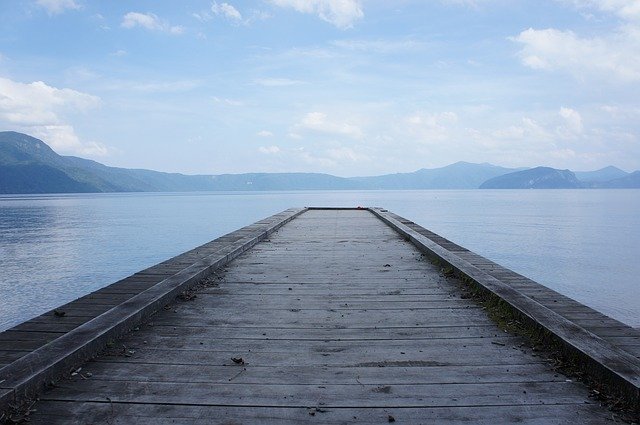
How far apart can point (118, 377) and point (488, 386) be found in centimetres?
213

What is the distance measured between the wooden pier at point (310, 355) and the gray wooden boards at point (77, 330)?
0.04 feet

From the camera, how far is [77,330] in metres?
3.58

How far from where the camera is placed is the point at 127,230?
43.8m

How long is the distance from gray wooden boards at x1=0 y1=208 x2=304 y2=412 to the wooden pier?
0.04 feet

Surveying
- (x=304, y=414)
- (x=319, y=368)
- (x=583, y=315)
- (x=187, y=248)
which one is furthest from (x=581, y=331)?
(x=187, y=248)

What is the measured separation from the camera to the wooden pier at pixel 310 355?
106 inches

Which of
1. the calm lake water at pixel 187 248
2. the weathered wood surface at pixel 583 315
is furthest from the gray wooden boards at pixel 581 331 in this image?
the calm lake water at pixel 187 248

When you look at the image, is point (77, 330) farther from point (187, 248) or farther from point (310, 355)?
point (187, 248)

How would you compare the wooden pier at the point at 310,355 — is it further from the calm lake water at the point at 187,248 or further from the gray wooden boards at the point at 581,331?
the calm lake water at the point at 187,248

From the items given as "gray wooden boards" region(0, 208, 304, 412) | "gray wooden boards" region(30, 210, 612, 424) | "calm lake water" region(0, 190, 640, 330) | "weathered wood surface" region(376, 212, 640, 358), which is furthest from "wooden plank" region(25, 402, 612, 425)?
"calm lake water" region(0, 190, 640, 330)

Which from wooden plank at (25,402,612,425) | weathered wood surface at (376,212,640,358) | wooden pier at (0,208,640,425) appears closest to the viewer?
wooden plank at (25,402,612,425)

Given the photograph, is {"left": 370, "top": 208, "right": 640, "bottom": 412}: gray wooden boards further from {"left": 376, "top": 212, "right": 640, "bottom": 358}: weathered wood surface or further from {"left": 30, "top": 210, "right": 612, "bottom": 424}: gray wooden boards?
{"left": 30, "top": 210, "right": 612, "bottom": 424}: gray wooden boards

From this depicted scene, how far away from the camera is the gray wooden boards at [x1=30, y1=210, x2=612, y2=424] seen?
2.68 meters

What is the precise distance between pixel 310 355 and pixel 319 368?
10.2 inches
